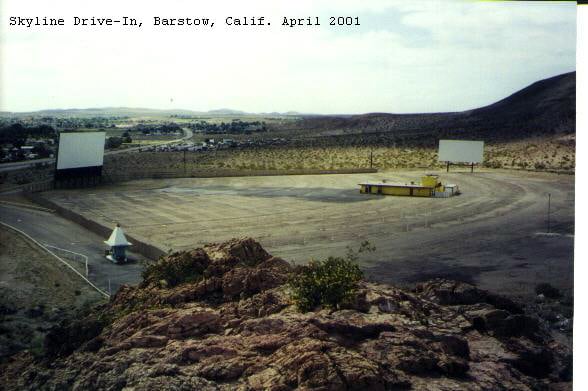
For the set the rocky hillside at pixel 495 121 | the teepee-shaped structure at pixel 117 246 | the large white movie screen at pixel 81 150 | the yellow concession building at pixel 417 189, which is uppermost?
the rocky hillside at pixel 495 121

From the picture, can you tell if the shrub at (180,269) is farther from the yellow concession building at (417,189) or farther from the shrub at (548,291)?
the yellow concession building at (417,189)

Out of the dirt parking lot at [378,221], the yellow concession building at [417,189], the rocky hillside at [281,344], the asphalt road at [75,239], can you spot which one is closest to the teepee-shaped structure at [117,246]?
the asphalt road at [75,239]

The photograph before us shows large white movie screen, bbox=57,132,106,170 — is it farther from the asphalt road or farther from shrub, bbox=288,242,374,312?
shrub, bbox=288,242,374,312


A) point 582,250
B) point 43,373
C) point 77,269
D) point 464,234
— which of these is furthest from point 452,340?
point 464,234

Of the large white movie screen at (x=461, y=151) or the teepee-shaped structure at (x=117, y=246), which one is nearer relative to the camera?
the teepee-shaped structure at (x=117, y=246)

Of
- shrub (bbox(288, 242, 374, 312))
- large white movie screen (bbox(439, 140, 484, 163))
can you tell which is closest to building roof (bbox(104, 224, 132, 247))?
shrub (bbox(288, 242, 374, 312))

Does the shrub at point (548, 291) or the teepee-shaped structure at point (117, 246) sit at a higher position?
the teepee-shaped structure at point (117, 246)

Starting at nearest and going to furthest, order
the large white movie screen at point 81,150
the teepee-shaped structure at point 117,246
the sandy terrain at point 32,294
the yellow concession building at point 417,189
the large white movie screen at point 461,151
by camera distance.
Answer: the sandy terrain at point 32,294 < the teepee-shaped structure at point 117,246 < the large white movie screen at point 81,150 < the yellow concession building at point 417,189 < the large white movie screen at point 461,151

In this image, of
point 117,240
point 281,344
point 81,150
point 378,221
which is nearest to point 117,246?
point 117,240
